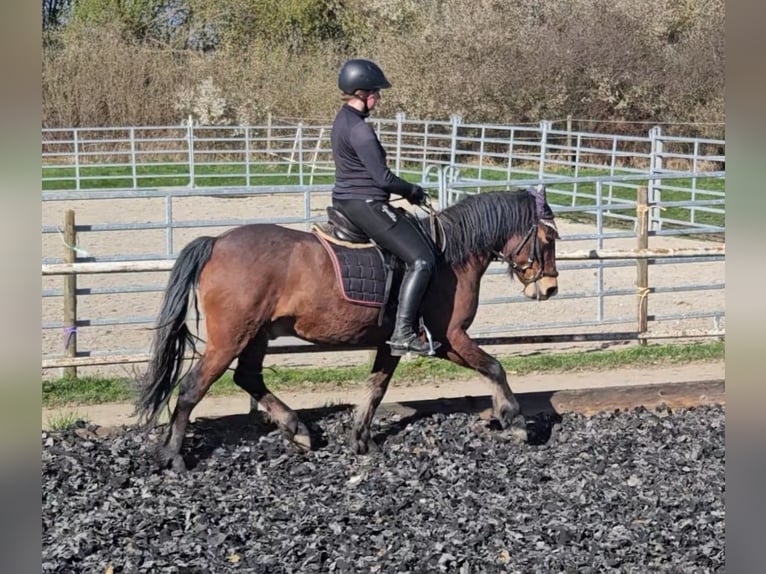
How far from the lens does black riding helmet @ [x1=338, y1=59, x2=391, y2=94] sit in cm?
555

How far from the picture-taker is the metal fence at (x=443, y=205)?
9.33 meters

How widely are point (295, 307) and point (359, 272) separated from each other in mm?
409

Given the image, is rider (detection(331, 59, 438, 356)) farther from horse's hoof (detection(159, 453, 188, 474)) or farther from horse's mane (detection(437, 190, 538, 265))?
horse's hoof (detection(159, 453, 188, 474))

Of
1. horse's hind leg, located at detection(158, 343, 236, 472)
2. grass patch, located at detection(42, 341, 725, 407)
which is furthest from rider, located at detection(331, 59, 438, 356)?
grass patch, located at detection(42, 341, 725, 407)

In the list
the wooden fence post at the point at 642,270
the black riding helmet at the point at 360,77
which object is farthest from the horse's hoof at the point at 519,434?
the wooden fence post at the point at 642,270

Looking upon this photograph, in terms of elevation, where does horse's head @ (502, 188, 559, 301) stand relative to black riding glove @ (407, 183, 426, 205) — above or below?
below

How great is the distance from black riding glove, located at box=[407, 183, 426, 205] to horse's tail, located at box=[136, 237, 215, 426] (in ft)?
3.70

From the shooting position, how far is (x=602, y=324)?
34.0ft

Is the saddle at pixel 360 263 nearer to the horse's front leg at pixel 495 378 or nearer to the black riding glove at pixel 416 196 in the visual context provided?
the black riding glove at pixel 416 196

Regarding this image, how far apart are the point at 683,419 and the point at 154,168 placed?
20.1 m
